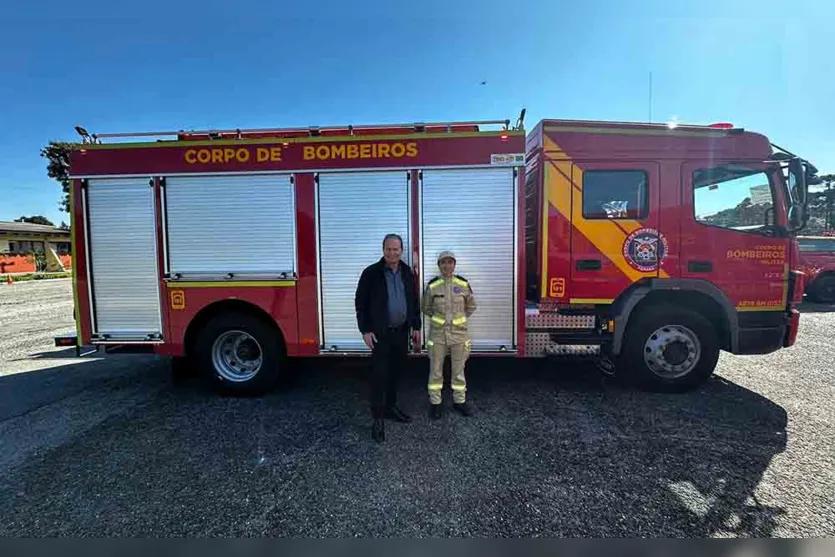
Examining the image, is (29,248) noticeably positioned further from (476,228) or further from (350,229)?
(476,228)

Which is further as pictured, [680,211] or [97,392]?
[97,392]

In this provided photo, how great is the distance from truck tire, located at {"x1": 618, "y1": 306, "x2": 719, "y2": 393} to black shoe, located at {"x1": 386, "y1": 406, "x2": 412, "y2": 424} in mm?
2507

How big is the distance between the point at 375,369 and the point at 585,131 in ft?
10.9

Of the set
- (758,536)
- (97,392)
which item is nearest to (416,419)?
(758,536)

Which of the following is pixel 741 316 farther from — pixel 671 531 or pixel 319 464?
pixel 319 464

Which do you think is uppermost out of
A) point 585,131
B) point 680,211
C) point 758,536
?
Answer: point 585,131

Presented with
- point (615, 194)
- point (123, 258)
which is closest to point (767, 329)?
point (615, 194)

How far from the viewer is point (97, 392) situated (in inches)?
185

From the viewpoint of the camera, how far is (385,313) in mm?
3629

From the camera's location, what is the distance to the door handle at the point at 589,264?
416 cm

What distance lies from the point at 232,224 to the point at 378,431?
2716mm

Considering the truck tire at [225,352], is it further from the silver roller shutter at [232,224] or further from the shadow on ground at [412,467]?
the silver roller shutter at [232,224]

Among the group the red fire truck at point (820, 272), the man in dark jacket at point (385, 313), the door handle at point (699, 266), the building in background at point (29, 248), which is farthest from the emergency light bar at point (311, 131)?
the building in background at point (29, 248)

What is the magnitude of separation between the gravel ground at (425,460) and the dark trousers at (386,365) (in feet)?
1.03
